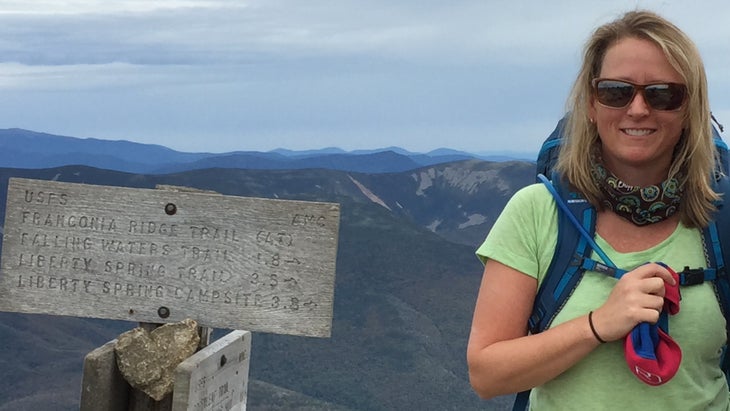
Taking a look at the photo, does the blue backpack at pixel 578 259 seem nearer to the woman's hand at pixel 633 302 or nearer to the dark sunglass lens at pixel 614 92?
the woman's hand at pixel 633 302

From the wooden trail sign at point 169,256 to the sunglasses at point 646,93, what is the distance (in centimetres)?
190

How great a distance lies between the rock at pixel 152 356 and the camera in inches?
168

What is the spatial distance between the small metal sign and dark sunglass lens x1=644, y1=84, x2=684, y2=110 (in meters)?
2.41

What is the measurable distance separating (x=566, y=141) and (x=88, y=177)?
64472 millimetres

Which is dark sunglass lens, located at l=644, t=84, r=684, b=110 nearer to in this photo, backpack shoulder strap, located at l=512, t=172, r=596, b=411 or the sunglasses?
the sunglasses

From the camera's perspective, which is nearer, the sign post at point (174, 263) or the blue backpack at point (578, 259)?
the blue backpack at point (578, 259)

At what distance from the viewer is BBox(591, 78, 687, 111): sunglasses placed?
2.31m

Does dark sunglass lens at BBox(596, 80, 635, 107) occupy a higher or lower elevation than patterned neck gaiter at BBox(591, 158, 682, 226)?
higher

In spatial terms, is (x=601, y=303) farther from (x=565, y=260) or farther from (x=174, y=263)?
(x=174, y=263)

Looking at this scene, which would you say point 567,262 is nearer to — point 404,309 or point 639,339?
point 639,339

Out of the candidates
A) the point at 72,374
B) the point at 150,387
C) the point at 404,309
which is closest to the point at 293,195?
the point at 404,309

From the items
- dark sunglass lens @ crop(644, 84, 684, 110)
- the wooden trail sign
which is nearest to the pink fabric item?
dark sunglass lens @ crop(644, 84, 684, 110)

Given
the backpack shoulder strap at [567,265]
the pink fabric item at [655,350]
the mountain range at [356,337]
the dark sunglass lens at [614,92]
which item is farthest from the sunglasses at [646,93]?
the mountain range at [356,337]

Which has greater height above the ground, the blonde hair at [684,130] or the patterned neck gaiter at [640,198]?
the blonde hair at [684,130]
